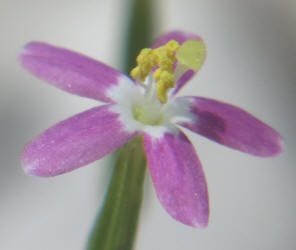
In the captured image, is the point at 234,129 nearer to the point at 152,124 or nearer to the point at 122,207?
the point at 152,124

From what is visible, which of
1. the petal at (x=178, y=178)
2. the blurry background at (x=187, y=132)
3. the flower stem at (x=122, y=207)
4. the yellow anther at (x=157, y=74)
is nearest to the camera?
the petal at (x=178, y=178)

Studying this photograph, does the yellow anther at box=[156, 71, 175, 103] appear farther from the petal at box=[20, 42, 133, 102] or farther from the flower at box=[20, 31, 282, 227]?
the petal at box=[20, 42, 133, 102]

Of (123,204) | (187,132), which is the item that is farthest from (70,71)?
(187,132)

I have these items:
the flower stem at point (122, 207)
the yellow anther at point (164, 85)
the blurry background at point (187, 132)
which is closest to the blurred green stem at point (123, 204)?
the flower stem at point (122, 207)

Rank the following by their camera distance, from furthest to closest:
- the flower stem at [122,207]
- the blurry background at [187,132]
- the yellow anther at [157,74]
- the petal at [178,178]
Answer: the blurry background at [187,132] → the yellow anther at [157,74] → the flower stem at [122,207] → the petal at [178,178]

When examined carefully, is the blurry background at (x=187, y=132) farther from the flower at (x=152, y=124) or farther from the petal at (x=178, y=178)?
the petal at (x=178, y=178)

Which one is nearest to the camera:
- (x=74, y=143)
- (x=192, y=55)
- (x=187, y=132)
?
(x=74, y=143)
